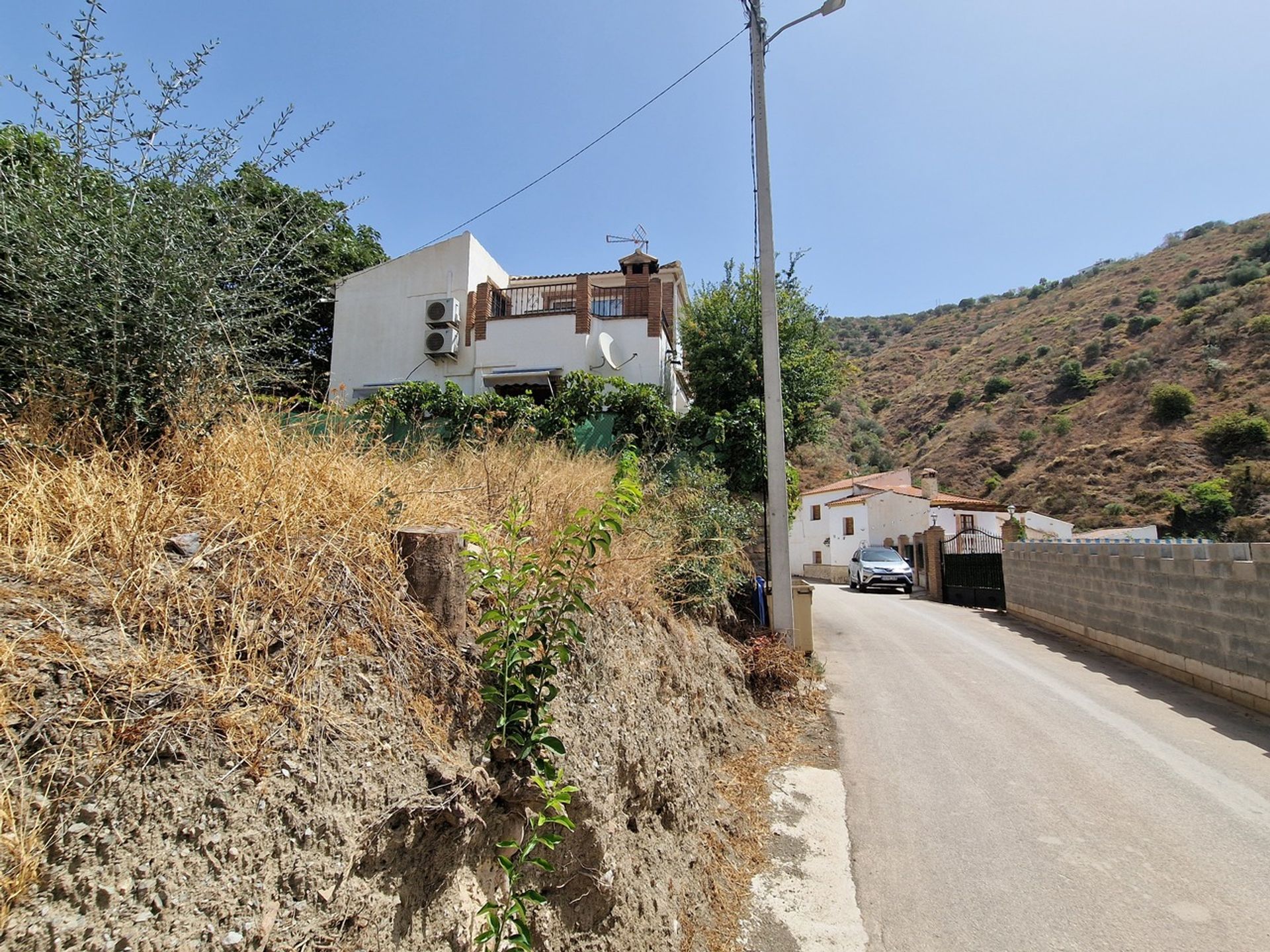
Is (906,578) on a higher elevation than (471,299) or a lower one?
lower

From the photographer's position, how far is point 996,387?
181ft

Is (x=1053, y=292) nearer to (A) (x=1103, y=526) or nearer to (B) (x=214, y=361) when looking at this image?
(A) (x=1103, y=526)

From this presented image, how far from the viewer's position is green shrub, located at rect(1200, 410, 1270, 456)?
35.4m

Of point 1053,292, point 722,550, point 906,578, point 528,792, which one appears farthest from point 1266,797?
point 1053,292

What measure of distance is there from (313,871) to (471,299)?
16.3 meters

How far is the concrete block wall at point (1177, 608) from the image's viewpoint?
22.0 feet

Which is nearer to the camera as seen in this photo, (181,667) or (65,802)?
(65,802)

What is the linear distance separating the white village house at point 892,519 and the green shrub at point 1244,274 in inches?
1173

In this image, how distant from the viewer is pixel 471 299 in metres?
16.5

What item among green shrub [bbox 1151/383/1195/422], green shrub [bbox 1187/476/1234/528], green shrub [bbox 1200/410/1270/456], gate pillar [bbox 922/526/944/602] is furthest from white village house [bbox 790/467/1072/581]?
green shrub [bbox 1151/383/1195/422]

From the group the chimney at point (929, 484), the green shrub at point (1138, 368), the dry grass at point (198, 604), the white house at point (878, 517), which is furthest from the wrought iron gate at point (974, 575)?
the green shrub at point (1138, 368)

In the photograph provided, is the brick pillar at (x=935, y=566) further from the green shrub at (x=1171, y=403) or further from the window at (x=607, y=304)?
the green shrub at (x=1171, y=403)

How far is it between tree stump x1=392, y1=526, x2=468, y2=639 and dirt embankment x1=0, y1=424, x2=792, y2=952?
10cm

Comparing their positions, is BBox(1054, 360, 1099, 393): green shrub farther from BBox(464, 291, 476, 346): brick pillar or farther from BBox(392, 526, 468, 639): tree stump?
BBox(392, 526, 468, 639): tree stump
